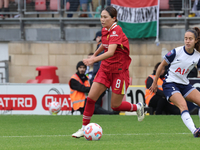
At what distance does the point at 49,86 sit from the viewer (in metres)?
12.7

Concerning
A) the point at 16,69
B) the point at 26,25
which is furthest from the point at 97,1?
the point at 16,69

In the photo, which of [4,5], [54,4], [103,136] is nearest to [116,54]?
[103,136]

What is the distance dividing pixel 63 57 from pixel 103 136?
10.1 metres

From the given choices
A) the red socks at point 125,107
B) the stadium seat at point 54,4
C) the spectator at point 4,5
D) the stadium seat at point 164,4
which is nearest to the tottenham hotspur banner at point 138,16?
the stadium seat at point 164,4

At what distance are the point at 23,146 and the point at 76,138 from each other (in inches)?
45.9

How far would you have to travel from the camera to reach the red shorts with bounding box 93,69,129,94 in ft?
21.8

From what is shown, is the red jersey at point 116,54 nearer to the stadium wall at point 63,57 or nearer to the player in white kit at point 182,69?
the player in white kit at point 182,69

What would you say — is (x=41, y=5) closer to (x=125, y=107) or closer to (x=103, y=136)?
(x=125, y=107)

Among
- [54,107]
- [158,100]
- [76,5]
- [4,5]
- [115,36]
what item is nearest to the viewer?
[115,36]

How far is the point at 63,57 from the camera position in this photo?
17.0 meters

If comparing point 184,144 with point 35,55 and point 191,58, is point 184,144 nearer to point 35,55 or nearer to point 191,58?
point 191,58

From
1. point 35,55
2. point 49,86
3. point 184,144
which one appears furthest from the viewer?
point 35,55

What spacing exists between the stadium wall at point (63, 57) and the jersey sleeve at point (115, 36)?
9601 mm

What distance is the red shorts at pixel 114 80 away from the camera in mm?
6641
